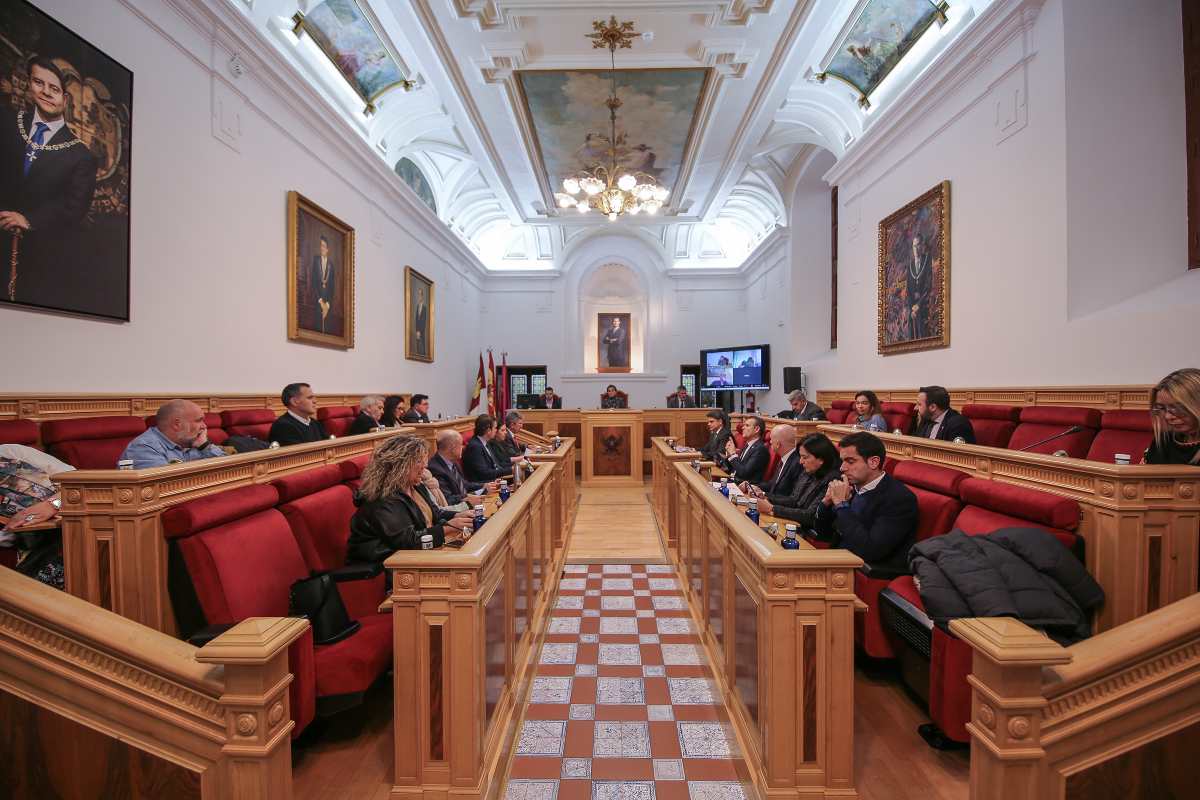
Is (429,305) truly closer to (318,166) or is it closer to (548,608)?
(318,166)

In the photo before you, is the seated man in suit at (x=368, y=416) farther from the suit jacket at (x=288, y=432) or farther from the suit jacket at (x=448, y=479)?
the suit jacket at (x=448, y=479)

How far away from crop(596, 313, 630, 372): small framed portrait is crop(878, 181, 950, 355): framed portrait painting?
30.3 feet

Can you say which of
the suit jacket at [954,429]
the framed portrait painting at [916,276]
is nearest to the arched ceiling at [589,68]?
the framed portrait painting at [916,276]

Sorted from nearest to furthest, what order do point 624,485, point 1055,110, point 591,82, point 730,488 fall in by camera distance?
point 730,488
point 1055,110
point 591,82
point 624,485

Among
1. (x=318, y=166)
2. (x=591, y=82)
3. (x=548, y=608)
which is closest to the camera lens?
(x=548, y=608)

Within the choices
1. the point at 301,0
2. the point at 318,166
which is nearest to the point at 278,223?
the point at 318,166

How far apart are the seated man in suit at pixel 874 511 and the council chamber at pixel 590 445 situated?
25 millimetres

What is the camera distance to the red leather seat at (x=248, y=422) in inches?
197

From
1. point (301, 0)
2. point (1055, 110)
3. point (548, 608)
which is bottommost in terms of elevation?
point (548, 608)

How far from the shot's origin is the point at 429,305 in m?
11.0

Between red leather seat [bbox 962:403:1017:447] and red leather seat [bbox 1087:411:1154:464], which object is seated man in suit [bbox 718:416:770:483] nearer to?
red leather seat [bbox 962:403:1017:447]

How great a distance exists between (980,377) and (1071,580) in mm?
3936

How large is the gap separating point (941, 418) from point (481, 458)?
4.40 metres

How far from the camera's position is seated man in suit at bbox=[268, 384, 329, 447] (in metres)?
4.72
